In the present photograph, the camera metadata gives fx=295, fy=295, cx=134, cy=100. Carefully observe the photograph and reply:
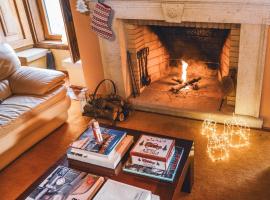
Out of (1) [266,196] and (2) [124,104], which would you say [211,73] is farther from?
(1) [266,196]

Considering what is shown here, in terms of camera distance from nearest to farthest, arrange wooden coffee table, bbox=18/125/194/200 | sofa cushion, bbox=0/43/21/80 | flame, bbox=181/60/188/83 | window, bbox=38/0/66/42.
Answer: wooden coffee table, bbox=18/125/194/200 → sofa cushion, bbox=0/43/21/80 → flame, bbox=181/60/188/83 → window, bbox=38/0/66/42

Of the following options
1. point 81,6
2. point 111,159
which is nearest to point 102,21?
point 81,6

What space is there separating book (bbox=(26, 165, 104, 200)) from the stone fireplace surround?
1571 millimetres

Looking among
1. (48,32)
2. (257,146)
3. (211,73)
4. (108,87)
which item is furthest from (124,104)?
(48,32)

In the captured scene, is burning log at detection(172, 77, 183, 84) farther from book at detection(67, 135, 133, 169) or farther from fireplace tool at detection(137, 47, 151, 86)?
book at detection(67, 135, 133, 169)

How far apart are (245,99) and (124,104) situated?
124 centimetres

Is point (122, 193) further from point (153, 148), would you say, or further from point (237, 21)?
point (237, 21)

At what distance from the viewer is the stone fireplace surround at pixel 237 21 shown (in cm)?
248

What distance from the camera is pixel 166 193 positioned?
5.49 ft

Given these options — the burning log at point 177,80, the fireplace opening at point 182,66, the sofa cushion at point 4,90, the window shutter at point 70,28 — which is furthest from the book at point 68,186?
the window shutter at point 70,28

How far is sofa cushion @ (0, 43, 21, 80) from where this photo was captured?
305cm

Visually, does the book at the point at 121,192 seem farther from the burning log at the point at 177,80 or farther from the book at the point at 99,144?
the burning log at the point at 177,80

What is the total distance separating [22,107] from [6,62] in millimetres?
652

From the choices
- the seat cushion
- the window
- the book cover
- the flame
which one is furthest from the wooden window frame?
the book cover
